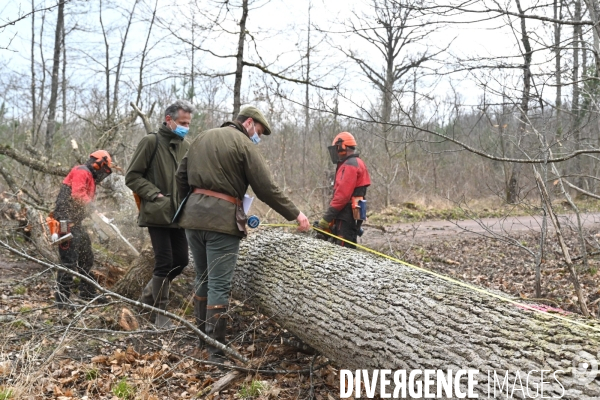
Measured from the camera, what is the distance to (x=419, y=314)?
292 centimetres

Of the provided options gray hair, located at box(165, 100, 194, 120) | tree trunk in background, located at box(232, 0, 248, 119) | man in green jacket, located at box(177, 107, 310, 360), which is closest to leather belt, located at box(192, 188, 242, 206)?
man in green jacket, located at box(177, 107, 310, 360)

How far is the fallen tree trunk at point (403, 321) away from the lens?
2.32 metres

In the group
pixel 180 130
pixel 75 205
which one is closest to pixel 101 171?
pixel 75 205

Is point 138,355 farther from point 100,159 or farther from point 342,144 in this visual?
point 342,144

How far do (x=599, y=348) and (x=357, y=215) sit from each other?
11.7ft

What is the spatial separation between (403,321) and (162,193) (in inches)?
114

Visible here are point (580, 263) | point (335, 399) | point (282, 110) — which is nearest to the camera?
point (335, 399)

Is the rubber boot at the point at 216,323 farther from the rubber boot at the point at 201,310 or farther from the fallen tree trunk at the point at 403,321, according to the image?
the fallen tree trunk at the point at 403,321

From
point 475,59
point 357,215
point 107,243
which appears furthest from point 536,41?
point 107,243

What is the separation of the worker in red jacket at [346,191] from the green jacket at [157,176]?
1811 millimetres

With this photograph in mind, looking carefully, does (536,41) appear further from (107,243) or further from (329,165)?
(329,165)

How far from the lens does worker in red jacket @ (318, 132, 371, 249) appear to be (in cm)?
564

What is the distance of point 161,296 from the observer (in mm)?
4789

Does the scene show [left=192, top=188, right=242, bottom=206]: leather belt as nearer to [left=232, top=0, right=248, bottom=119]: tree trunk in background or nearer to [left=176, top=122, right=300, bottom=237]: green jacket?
[left=176, top=122, right=300, bottom=237]: green jacket
